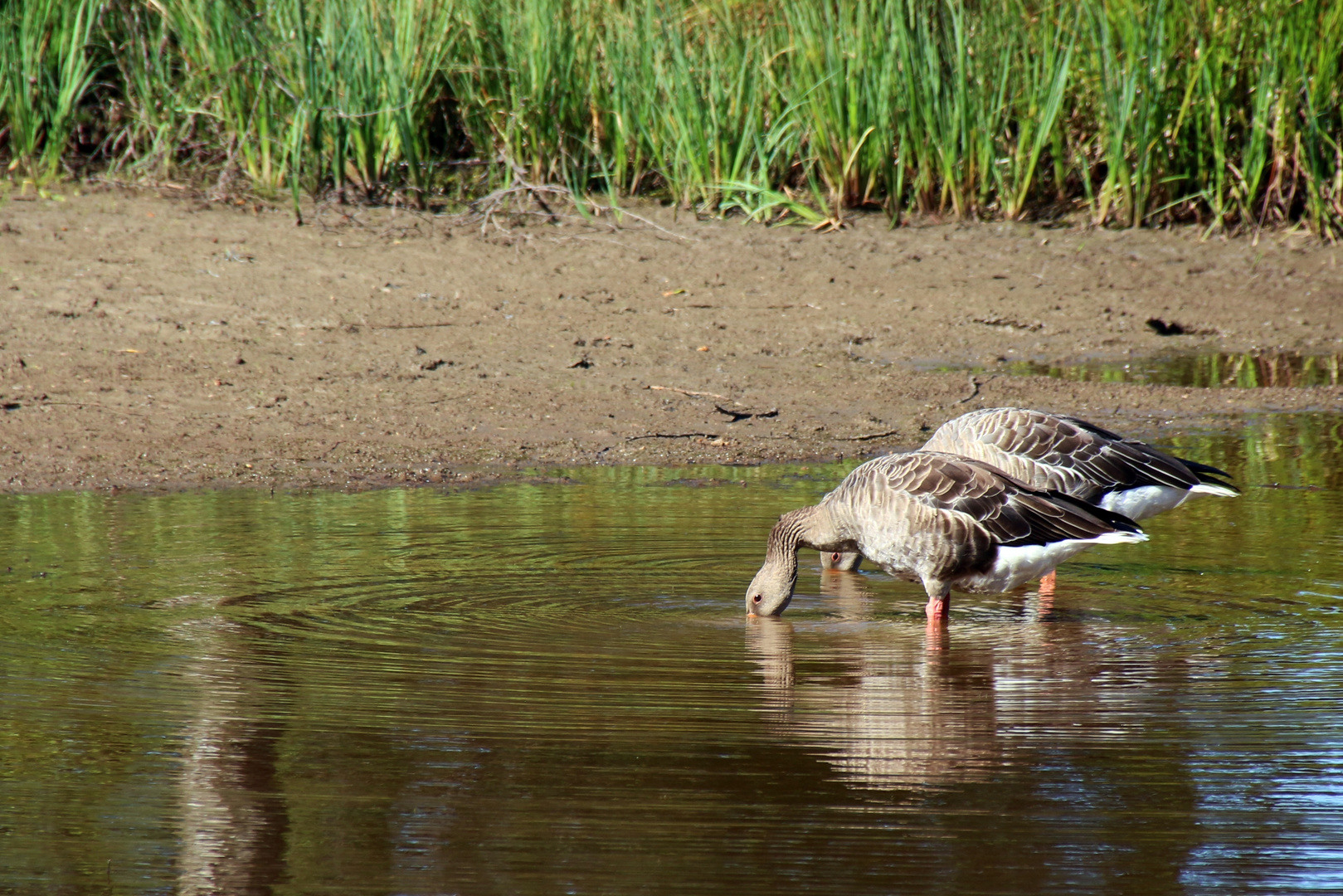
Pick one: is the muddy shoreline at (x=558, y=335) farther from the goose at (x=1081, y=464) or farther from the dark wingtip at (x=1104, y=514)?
the dark wingtip at (x=1104, y=514)

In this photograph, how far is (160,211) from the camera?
11398mm

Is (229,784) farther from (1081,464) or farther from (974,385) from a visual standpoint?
(974,385)

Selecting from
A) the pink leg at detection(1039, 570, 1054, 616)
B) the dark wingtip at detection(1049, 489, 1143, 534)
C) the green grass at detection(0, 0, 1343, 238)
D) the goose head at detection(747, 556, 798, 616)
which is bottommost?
the pink leg at detection(1039, 570, 1054, 616)

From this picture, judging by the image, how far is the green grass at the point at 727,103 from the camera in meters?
11.7

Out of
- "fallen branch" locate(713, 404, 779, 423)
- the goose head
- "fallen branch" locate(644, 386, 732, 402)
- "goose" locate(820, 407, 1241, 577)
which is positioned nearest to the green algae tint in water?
the goose head

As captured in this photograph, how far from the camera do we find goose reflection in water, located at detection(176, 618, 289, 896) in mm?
3477

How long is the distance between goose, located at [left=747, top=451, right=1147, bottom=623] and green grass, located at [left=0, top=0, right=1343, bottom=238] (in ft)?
20.1

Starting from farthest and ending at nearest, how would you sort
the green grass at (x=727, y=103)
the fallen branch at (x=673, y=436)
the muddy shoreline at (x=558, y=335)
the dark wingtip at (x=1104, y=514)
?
the green grass at (x=727, y=103) → the fallen branch at (x=673, y=436) → the muddy shoreline at (x=558, y=335) → the dark wingtip at (x=1104, y=514)

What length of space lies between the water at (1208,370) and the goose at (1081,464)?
2852mm

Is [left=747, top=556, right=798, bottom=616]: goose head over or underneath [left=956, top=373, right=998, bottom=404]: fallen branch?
underneath

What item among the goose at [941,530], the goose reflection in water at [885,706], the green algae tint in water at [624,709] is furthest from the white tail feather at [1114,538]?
the goose reflection in water at [885,706]

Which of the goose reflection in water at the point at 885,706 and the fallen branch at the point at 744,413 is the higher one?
the fallen branch at the point at 744,413

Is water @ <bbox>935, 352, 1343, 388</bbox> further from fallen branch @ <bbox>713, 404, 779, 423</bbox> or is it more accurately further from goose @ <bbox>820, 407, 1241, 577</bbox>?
goose @ <bbox>820, 407, 1241, 577</bbox>

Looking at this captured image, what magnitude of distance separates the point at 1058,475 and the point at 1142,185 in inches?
249
